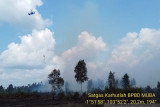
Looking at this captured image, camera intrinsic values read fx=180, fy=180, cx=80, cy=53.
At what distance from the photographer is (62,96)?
148ft

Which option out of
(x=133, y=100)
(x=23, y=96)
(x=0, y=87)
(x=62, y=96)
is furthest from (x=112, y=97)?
(x=0, y=87)

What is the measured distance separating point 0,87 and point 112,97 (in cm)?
10908

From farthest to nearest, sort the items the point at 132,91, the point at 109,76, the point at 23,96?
the point at 109,76
the point at 23,96
the point at 132,91

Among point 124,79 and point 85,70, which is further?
point 124,79

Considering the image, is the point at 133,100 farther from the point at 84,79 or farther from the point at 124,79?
the point at 124,79

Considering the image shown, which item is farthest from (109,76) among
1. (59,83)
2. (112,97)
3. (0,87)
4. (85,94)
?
(0,87)

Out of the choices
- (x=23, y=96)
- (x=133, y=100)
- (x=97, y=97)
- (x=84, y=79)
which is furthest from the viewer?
(x=23, y=96)

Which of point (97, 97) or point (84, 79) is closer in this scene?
point (97, 97)

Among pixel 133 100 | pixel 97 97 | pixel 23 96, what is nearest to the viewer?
pixel 133 100

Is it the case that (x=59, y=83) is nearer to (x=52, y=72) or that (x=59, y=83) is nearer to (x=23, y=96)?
(x=52, y=72)

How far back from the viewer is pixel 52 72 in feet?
152

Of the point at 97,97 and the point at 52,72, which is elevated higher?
the point at 52,72

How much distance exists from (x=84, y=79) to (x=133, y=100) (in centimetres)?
1627

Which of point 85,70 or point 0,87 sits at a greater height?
point 85,70
